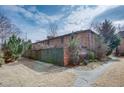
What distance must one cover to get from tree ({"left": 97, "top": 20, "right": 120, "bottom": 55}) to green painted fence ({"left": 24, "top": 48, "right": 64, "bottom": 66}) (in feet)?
3.64

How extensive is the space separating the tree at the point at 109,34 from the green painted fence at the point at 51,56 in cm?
111

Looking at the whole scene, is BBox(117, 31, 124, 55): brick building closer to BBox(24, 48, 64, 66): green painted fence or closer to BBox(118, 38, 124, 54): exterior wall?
BBox(118, 38, 124, 54): exterior wall

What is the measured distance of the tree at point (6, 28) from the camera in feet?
10.3

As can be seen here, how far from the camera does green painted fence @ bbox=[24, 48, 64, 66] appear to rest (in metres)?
3.94

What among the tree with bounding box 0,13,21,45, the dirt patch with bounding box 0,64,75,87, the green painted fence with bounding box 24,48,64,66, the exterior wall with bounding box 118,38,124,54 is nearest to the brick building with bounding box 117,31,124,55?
the exterior wall with bounding box 118,38,124,54

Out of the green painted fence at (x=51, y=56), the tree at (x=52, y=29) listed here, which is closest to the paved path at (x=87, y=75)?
the green painted fence at (x=51, y=56)

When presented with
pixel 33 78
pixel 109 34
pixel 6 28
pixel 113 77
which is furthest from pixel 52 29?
pixel 113 77

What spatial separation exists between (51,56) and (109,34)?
1537 mm

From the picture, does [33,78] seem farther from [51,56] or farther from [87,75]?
[51,56]

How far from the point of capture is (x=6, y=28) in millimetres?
3184

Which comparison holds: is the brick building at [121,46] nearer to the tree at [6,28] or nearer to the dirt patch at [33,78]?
the dirt patch at [33,78]
